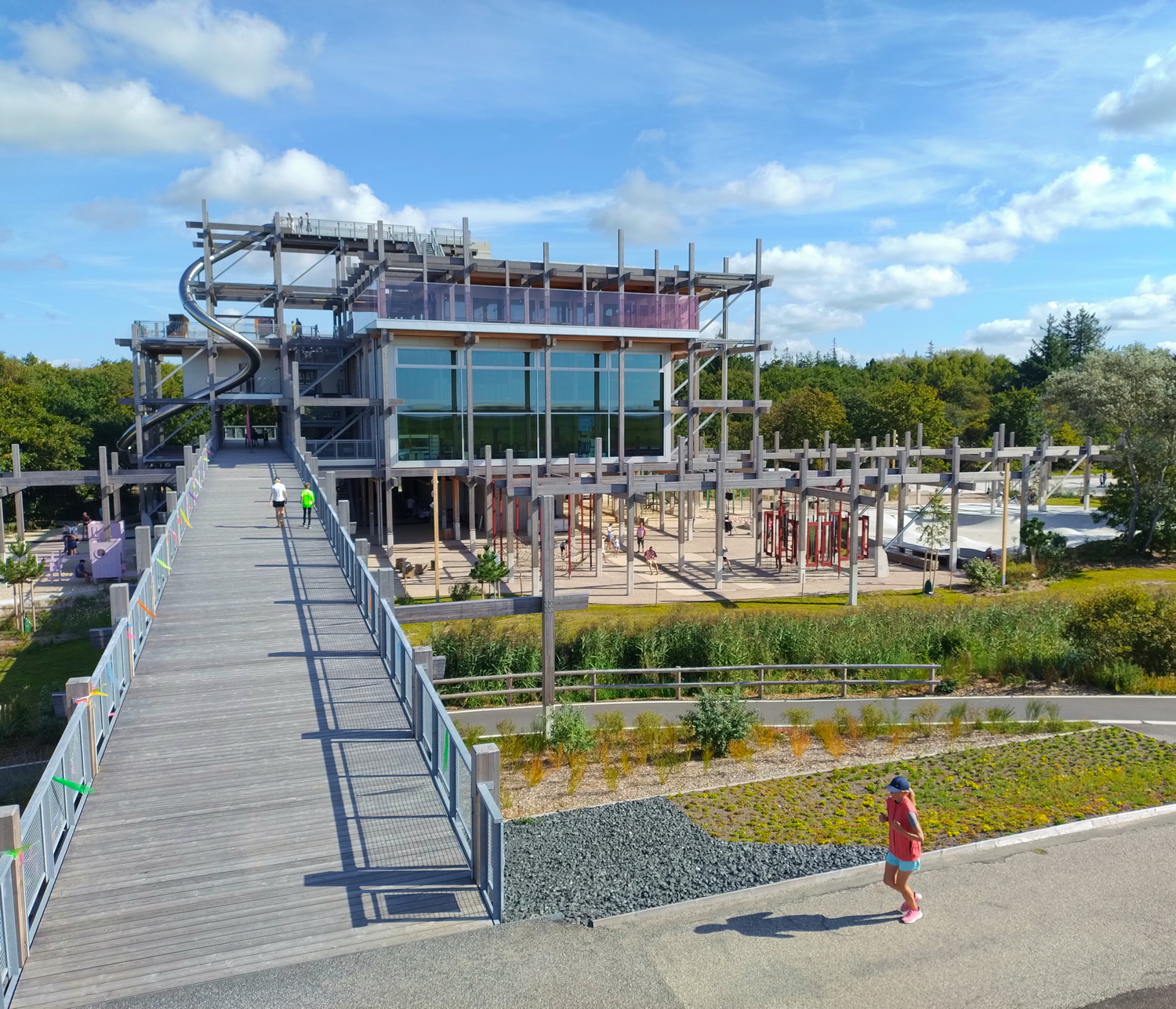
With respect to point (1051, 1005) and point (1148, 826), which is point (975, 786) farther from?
point (1051, 1005)

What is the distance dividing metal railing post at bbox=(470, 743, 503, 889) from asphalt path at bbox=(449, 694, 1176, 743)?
7.25 meters

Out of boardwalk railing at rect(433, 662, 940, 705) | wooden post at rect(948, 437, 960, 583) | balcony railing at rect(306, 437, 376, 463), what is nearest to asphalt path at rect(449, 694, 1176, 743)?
boardwalk railing at rect(433, 662, 940, 705)

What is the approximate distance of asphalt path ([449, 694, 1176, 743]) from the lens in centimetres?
1392

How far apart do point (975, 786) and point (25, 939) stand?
33.6 ft

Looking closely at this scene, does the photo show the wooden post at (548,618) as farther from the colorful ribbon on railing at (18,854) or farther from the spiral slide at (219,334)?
the spiral slide at (219,334)

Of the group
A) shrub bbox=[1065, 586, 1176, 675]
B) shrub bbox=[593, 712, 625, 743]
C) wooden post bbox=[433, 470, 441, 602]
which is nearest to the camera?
shrub bbox=[593, 712, 625, 743]

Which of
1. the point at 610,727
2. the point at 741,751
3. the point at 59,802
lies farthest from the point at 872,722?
the point at 59,802

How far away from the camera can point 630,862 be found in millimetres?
9047

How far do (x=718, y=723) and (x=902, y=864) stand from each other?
18.3 feet

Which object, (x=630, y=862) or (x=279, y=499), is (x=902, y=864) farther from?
(x=279, y=499)

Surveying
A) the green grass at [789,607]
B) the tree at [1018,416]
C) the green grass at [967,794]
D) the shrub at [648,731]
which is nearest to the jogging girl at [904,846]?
the green grass at [967,794]

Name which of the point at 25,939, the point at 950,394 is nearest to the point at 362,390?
the point at 25,939

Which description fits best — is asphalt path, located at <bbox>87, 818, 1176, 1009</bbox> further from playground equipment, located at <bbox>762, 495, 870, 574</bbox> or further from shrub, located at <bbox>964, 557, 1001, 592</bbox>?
playground equipment, located at <bbox>762, 495, 870, 574</bbox>

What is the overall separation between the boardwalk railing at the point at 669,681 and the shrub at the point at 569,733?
1.38 metres
